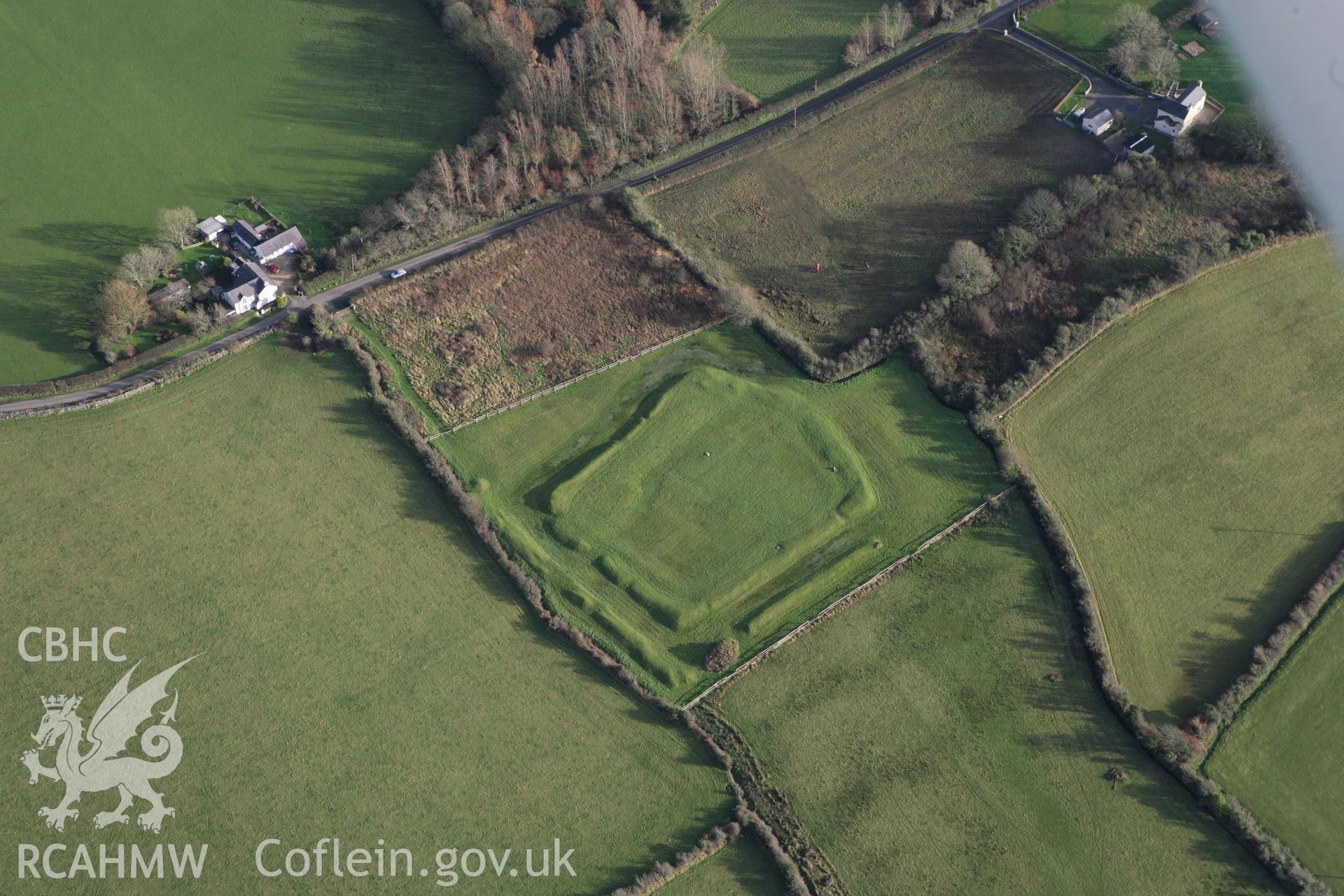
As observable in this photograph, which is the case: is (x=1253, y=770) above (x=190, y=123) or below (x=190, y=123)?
below

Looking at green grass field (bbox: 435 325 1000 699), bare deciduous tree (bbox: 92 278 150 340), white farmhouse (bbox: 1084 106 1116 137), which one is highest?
white farmhouse (bbox: 1084 106 1116 137)

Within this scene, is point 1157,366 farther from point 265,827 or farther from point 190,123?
point 190,123

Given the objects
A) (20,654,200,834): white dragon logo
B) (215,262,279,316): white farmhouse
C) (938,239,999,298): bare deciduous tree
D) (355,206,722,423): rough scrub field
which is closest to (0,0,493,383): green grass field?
(215,262,279,316): white farmhouse

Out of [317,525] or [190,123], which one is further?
[190,123]

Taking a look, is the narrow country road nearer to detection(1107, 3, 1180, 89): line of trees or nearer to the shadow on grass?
detection(1107, 3, 1180, 89): line of trees

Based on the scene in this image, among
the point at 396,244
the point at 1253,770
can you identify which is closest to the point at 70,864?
the point at 396,244

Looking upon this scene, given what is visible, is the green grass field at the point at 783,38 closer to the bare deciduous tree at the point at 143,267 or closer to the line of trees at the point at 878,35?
the line of trees at the point at 878,35

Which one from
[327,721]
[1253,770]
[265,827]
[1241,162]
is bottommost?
[1253,770]
